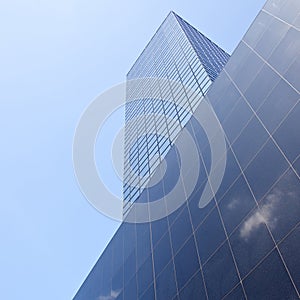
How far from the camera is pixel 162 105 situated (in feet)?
119

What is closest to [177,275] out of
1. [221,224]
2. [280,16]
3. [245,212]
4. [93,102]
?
[221,224]

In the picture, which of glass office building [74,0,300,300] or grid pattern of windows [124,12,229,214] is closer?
glass office building [74,0,300,300]

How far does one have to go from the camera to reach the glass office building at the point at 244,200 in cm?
928

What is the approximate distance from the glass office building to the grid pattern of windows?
8.62 m

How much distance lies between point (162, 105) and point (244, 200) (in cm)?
2584

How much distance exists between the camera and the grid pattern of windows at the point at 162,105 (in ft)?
92.9

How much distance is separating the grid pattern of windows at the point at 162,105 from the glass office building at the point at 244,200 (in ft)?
28.3

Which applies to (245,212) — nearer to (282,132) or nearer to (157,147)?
(282,132)

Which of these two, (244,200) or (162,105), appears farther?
(162,105)

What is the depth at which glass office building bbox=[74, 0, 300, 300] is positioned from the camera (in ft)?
30.5

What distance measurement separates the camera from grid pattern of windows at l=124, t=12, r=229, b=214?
28.3 meters

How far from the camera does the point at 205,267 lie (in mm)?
11773

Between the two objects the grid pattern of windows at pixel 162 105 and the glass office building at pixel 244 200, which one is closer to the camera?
the glass office building at pixel 244 200

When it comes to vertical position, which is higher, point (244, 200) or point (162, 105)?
point (244, 200)
